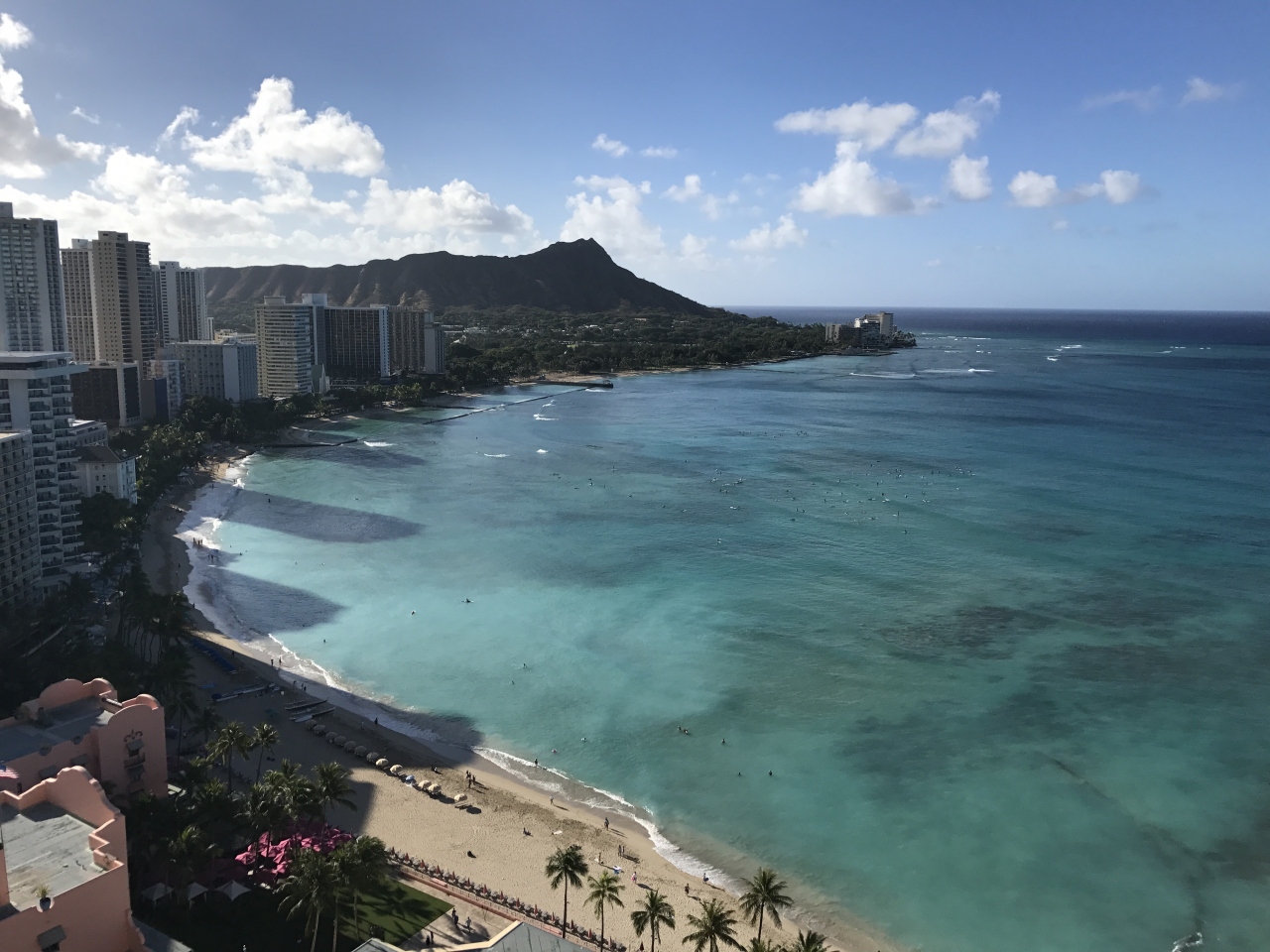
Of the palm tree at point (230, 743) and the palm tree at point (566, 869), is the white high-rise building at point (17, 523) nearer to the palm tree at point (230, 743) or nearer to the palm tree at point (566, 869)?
the palm tree at point (230, 743)

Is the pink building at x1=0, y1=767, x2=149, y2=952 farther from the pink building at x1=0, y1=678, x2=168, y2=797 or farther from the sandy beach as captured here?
the sandy beach

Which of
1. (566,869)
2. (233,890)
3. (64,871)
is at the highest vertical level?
(64,871)

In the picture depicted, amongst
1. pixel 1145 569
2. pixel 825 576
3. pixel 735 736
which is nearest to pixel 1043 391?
pixel 1145 569

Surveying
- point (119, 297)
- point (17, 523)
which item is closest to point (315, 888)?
point (17, 523)

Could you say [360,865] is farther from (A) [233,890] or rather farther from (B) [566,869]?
(B) [566,869]

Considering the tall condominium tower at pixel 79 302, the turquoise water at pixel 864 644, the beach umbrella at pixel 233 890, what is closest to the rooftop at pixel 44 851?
the beach umbrella at pixel 233 890

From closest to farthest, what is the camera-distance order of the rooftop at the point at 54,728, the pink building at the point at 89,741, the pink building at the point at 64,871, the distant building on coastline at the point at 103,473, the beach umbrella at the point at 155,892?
the pink building at the point at 64,871 → the beach umbrella at the point at 155,892 → the pink building at the point at 89,741 → the rooftop at the point at 54,728 → the distant building on coastline at the point at 103,473
